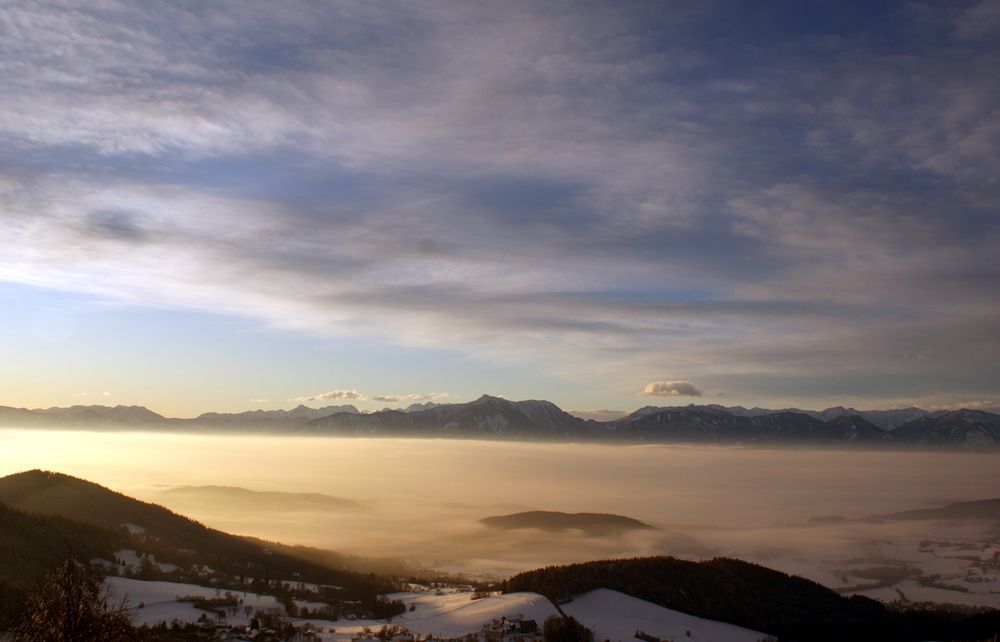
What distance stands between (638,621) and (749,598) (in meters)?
63.1

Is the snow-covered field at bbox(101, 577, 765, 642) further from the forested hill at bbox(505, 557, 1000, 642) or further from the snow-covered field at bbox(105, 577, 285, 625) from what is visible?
the forested hill at bbox(505, 557, 1000, 642)

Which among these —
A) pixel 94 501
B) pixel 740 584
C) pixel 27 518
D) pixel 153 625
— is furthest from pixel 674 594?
pixel 94 501

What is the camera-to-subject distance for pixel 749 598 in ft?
528

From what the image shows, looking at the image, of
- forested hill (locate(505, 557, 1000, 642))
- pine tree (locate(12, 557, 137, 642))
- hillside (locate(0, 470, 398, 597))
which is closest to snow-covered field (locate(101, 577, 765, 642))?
forested hill (locate(505, 557, 1000, 642))

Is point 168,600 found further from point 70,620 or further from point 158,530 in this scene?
point 158,530

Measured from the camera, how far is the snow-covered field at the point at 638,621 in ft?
344

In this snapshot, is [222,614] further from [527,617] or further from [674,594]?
[674,594]

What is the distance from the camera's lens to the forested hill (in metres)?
138

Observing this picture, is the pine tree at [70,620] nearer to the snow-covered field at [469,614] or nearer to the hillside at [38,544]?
the snow-covered field at [469,614]

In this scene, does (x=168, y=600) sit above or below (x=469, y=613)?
above

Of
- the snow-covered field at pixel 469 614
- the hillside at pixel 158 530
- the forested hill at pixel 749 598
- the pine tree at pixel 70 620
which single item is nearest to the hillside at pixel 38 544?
the snow-covered field at pixel 469 614

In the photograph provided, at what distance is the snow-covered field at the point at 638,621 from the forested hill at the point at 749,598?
492cm

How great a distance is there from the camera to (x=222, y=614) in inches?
3477

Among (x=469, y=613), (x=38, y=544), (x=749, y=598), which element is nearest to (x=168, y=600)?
(x=38, y=544)
